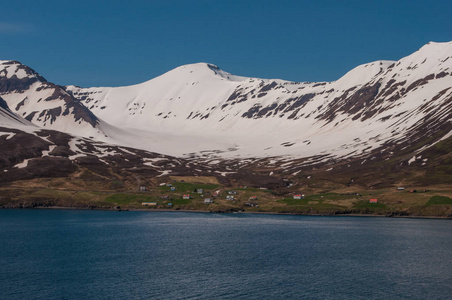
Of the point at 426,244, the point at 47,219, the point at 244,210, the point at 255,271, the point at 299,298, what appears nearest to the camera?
the point at 299,298

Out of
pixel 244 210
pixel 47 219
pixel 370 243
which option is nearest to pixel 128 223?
pixel 47 219

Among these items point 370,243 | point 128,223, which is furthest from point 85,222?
point 370,243

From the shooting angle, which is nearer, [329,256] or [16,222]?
[329,256]

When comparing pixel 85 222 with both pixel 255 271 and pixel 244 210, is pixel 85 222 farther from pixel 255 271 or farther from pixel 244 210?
pixel 255 271

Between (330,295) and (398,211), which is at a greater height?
(398,211)

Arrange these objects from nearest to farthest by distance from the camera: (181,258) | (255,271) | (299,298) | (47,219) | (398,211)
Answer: (299,298)
(255,271)
(181,258)
(47,219)
(398,211)

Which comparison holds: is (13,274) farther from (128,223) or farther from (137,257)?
(128,223)
